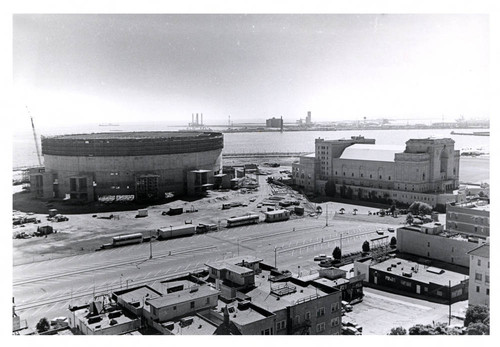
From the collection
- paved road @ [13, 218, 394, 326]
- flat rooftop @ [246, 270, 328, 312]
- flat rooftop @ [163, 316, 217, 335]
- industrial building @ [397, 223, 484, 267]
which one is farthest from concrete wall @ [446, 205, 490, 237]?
flat rooftop @ [163, 316, 217, 335]

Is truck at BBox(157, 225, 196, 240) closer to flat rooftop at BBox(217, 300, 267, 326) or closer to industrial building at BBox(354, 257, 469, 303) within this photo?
industrial building at BBox(354, 257, 469, 303)

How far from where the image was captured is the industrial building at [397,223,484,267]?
38.6m

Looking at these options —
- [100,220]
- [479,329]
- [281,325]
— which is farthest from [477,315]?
[100,220]

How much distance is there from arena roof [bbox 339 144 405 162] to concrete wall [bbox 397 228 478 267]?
3295 cm

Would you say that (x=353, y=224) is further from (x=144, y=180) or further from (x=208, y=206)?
(x=144, y=180)

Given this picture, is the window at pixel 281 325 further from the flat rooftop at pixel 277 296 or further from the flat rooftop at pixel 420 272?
the flat rooftop at pixel 420 272

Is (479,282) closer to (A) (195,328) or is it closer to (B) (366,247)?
(B) (366,247)

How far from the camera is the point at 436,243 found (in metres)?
40.2

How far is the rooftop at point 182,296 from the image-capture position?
72.8 ft

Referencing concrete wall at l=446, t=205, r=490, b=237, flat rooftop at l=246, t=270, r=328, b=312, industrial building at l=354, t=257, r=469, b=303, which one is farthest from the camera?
concrete wall at l=446, t=205, r=490, b=237

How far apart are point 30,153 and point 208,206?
136373 millimetres

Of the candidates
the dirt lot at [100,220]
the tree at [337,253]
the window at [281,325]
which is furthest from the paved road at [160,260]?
the window at [281,325]

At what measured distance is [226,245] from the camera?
45.8 m

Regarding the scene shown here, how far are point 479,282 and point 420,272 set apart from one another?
248 inches
